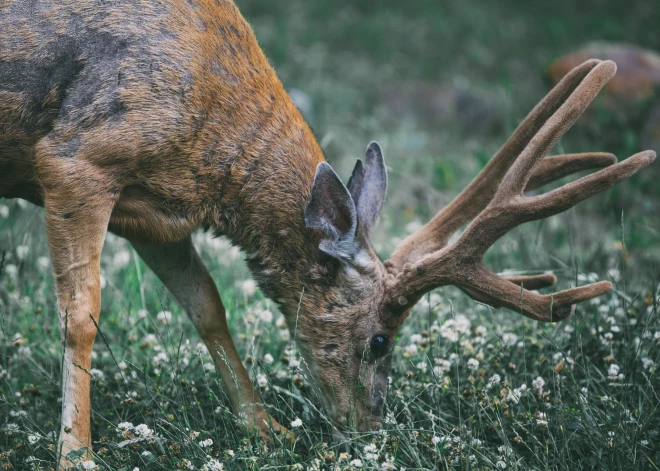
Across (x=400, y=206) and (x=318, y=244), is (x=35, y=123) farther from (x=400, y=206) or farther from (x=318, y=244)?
(x=400, y=206)

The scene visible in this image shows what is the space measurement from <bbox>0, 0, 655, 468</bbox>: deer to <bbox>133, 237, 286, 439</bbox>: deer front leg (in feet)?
0.70

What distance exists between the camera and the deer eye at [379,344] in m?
3.81

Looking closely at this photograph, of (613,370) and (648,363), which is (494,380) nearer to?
(613,370)

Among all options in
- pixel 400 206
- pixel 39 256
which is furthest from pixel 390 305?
pixel 400 206

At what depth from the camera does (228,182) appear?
3705 mm

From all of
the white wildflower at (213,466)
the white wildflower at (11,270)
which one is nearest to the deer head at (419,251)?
the white wildflower at (213,466)

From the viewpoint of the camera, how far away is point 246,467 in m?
3.15

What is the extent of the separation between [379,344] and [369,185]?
81cm

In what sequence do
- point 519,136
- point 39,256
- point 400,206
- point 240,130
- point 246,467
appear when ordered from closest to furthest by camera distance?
1. point 246,467
2. point 240,130
3. point 519,136
4. point 39,256
5. point 400,206

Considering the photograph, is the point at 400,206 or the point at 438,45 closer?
the point at 400,206

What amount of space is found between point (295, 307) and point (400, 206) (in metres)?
3.92

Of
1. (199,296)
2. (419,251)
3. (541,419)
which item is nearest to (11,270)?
(199,296)

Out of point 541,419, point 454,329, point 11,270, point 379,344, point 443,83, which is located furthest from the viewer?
point 443,83

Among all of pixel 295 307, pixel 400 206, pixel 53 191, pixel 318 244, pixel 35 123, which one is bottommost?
pixel 400 206
